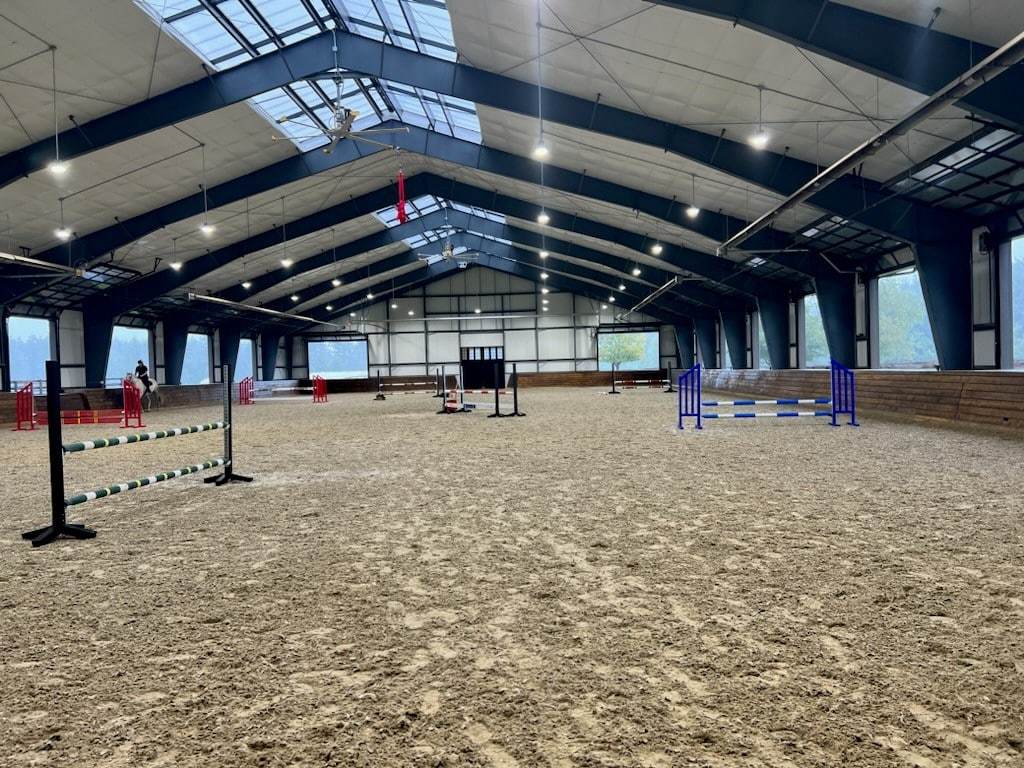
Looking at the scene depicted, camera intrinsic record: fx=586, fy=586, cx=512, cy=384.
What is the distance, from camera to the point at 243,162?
58.1 ft

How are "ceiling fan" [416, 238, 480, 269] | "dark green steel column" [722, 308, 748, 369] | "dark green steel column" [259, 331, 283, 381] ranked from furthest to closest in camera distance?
"dark green steel column" [259, 331, 283, 381]
"ceiling fan" [416, 238, 480, 269]
"dark green steel column" [722, 308, 748, 369]

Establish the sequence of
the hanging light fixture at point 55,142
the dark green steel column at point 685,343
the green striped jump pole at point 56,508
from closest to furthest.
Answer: the green striped jump pole at point 56,508, the hanging light fixture at point 55,142, the dark green steel column at point 685,343

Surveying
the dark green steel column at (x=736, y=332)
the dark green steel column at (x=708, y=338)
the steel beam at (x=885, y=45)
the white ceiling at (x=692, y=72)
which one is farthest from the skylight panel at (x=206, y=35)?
the dark green steel column at (x=708, y=338)

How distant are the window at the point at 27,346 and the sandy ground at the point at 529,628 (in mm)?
23260

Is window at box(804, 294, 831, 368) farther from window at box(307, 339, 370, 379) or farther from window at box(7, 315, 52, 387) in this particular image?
window at box(7, 315, 52, 387)

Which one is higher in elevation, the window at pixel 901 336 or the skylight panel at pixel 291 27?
the skylight panel at pixel 291 27

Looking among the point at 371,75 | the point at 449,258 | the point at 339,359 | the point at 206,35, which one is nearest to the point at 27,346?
the point at 206,35

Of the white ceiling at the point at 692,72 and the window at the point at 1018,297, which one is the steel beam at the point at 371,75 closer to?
the white ceiling at the point at 692,72

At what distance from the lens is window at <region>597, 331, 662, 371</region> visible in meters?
41.0

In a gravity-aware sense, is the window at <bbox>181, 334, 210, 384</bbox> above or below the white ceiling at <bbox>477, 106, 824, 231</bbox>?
below

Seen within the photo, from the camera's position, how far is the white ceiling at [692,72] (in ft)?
33.2

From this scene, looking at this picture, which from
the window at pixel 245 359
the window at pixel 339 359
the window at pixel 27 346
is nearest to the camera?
the window at pixel 27 346

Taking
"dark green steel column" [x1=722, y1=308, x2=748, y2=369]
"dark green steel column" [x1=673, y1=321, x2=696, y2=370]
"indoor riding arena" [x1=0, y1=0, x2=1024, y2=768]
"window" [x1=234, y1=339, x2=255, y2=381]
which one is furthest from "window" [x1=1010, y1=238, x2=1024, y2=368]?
"window" [x1=234, y1=339, x2=255, y2=381]

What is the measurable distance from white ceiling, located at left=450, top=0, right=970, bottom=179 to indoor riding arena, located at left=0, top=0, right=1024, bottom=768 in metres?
0.11
